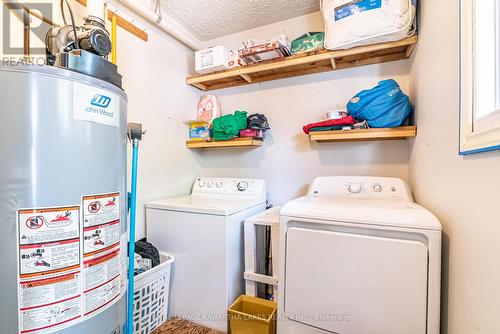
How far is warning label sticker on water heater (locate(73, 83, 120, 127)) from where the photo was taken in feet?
2.37

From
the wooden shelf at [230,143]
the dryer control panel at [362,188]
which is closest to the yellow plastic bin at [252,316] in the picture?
the dryer control panel at [362,188]

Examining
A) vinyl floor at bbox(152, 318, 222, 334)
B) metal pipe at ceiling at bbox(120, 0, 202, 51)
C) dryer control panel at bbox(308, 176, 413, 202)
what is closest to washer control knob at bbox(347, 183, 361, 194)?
dryer control panel at bbox(308, 176, 413, 202)

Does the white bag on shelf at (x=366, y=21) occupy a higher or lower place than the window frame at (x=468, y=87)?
higher

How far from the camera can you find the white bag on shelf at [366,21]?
4.39 feet

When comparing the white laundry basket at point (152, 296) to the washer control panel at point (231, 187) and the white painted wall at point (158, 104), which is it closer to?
the white painted wall at point (158, 104)

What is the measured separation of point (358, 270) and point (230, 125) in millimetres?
1386

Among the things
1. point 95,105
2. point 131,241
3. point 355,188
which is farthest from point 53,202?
point 355,188

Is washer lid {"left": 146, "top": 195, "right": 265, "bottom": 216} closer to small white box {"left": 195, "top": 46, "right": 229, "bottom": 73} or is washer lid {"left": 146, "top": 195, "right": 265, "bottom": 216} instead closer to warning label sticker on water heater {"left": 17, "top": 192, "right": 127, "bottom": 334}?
warning label sticker on water heater {"left": 17, "top": 192, "right": 127, "bottom": 334}

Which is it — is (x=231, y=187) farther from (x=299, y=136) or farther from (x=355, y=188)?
(x=355, y=188)

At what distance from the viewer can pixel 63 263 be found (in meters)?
0.69

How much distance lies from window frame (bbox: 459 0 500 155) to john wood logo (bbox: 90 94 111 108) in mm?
1162

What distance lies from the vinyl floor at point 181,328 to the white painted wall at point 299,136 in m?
1.08

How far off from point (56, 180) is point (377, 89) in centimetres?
167

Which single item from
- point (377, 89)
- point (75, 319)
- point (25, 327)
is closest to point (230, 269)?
point (75, 319)
